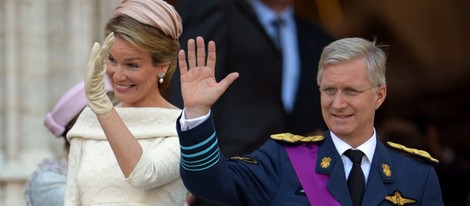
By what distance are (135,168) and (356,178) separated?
0.65 metres

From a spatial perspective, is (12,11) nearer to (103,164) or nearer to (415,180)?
(103,164)

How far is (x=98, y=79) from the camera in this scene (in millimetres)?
4422

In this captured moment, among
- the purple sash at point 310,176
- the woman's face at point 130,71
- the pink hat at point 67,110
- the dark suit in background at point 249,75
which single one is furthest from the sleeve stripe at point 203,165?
the dark suit in background at point 249,75

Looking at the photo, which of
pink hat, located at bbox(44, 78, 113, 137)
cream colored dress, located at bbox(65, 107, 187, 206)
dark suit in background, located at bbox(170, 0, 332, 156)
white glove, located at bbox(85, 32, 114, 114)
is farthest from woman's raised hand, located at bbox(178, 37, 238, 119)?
dark suit in background, located at bbox(170, 0, 332, 156)

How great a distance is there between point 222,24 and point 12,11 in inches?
39.7

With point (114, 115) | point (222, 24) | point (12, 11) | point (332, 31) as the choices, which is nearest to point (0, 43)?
point (12, 11)

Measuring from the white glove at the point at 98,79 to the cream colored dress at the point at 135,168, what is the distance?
8.1 inches

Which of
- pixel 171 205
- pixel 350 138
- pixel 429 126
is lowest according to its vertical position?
pixel 429 126

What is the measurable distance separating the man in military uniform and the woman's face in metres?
0.39

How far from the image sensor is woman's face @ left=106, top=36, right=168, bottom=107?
15.3ft

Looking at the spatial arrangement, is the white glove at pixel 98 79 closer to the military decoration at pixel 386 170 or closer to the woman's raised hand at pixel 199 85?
the woman's raised hand at pixel 199 85

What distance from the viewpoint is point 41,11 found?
7.31 metres

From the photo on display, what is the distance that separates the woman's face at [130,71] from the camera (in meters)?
4.65

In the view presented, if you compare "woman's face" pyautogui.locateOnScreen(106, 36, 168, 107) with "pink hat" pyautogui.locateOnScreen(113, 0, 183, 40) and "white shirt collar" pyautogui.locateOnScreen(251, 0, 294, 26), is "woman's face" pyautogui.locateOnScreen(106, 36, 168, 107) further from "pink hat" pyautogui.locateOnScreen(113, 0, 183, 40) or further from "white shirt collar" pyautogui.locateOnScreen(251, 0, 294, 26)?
"white shirt collar" pyautogui.locateOnScreen(251, 0, 294, 26)
